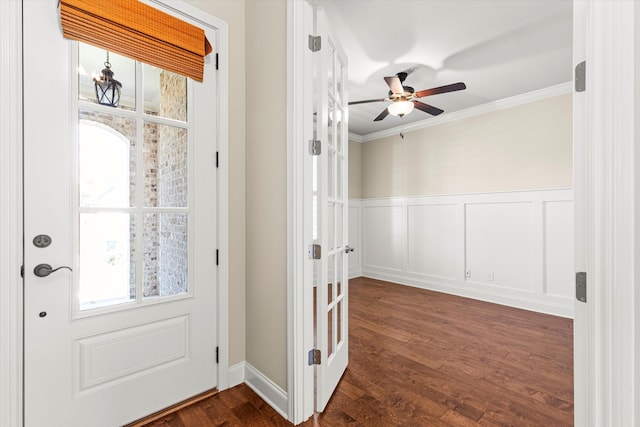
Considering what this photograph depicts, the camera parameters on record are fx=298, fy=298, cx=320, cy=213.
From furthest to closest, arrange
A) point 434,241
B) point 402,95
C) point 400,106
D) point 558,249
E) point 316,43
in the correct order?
point 434,241, point 558,249, point 400,106, point 402,95, point 316,43

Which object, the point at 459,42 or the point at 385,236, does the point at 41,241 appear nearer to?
the point at 459,42

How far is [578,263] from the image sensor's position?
806 mm

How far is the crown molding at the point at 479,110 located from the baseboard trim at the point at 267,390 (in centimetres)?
408

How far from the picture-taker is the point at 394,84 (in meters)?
2.79

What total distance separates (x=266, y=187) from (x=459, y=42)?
2.18 m

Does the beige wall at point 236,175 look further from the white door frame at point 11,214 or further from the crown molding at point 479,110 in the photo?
the crown molding at point 479,110

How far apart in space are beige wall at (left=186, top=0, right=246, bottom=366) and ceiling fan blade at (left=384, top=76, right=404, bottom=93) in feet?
4.54

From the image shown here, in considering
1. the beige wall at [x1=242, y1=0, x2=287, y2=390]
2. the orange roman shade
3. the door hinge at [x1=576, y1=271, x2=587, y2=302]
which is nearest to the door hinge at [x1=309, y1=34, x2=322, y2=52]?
the beige wall at [x1=242, y1=0, x2=287, y2=390]

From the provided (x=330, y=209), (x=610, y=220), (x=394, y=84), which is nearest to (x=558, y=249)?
(x=394, y=84)

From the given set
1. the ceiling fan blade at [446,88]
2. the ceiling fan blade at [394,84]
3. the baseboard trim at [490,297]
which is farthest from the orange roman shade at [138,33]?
the baseboard trim at [490,297]

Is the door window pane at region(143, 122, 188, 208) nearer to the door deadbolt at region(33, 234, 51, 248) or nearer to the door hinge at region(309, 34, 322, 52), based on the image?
the door deadbolt at region(33, 234, 51, 248)

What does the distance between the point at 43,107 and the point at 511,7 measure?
Result: 2904 millimetres

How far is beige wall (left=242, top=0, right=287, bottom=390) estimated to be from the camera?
1.66 metres

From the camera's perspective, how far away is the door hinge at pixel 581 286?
31.2 inches
